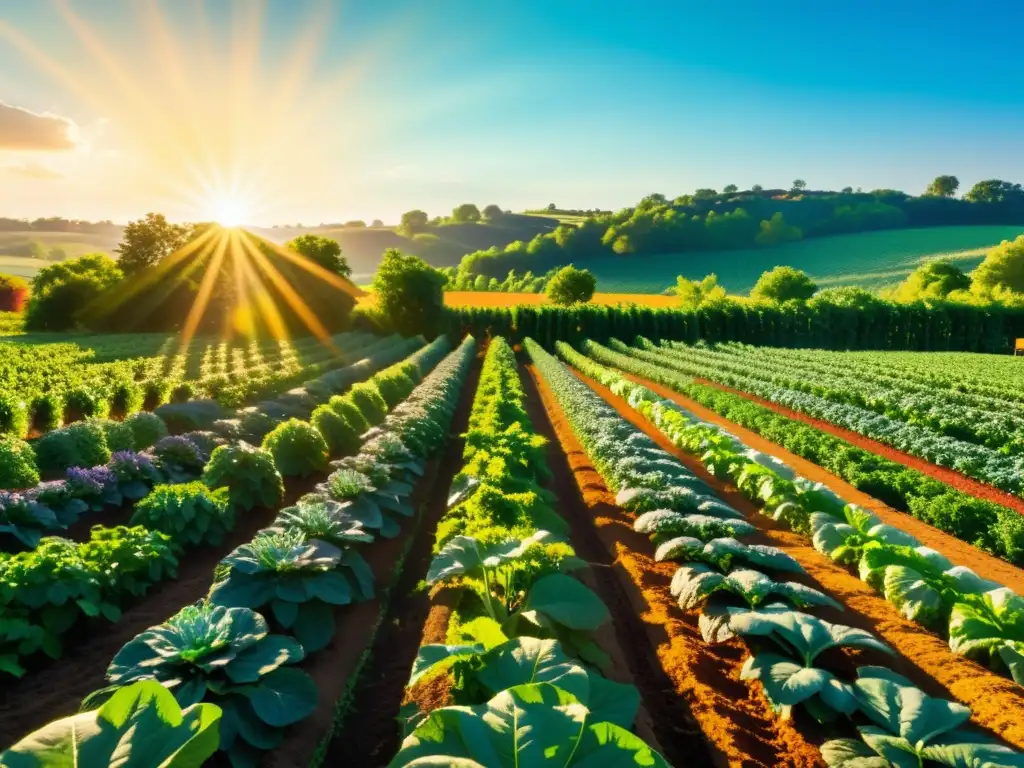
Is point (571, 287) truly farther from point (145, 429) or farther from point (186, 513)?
point (186, 513)

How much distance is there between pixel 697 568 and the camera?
5773 mm

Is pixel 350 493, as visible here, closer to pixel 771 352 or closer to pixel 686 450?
pixel 686 450

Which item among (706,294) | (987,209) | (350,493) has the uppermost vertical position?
(987,209)

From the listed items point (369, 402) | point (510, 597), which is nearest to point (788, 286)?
point (369, 402)

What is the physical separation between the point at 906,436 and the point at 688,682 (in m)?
13.0

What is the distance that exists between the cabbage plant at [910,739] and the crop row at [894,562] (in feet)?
5.42

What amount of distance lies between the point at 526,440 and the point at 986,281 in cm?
7404

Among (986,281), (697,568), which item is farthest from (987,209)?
(697,568)

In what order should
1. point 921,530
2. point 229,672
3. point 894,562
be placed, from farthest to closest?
1. point 921,530
2. point 894,562
3. point 229,672

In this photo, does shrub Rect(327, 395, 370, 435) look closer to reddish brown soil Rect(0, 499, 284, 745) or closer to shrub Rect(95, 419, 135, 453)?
shrub Rect(95, 419, 135, 453)

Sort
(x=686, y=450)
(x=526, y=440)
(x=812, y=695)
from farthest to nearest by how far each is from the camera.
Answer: (x=686, y=450) < (x=526, y=440) < (x=812, y=695)

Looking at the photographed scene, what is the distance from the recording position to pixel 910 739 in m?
3.55

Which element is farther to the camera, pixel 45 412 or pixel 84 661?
pixel 45 412

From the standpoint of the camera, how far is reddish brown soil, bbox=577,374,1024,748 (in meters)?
4.37
